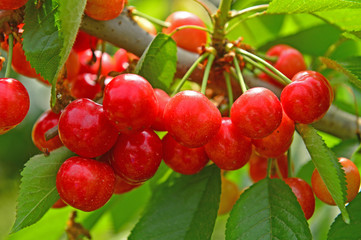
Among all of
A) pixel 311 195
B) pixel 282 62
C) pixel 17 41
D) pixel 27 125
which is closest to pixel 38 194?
pixel 17 41

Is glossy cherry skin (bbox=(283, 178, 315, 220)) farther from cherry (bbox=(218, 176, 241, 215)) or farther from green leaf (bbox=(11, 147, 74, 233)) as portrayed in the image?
green leaf (bbox=(11, 147, 74, 233))


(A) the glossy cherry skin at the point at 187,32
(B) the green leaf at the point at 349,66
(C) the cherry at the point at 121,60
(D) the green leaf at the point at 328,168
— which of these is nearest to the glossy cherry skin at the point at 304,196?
(D) the green leaf at the point at 328,168

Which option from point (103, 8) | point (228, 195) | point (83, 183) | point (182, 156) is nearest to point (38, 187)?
point (83, 183)

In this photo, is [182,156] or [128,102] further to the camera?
[182,156]

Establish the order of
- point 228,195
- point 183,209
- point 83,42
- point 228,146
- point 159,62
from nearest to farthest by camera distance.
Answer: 1. point 228,146
2. point 159,62
3. point 183,209
4. point 83,42
5. point 228,195

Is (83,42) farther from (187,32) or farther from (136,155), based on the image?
(136,155)

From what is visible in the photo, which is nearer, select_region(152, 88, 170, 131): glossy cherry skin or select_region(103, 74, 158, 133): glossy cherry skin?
select_region(103, 74, 158, 133): glossy cherry skin

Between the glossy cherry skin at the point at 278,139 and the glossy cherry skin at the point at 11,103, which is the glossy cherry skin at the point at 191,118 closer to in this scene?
the glossy cherry skin at the point at 278,139

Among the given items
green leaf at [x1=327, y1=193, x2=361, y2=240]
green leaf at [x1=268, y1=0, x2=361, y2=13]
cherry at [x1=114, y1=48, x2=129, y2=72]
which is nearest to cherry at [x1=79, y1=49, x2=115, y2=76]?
cherry at [x1=114, y1=48, x2=129, y2=72]
